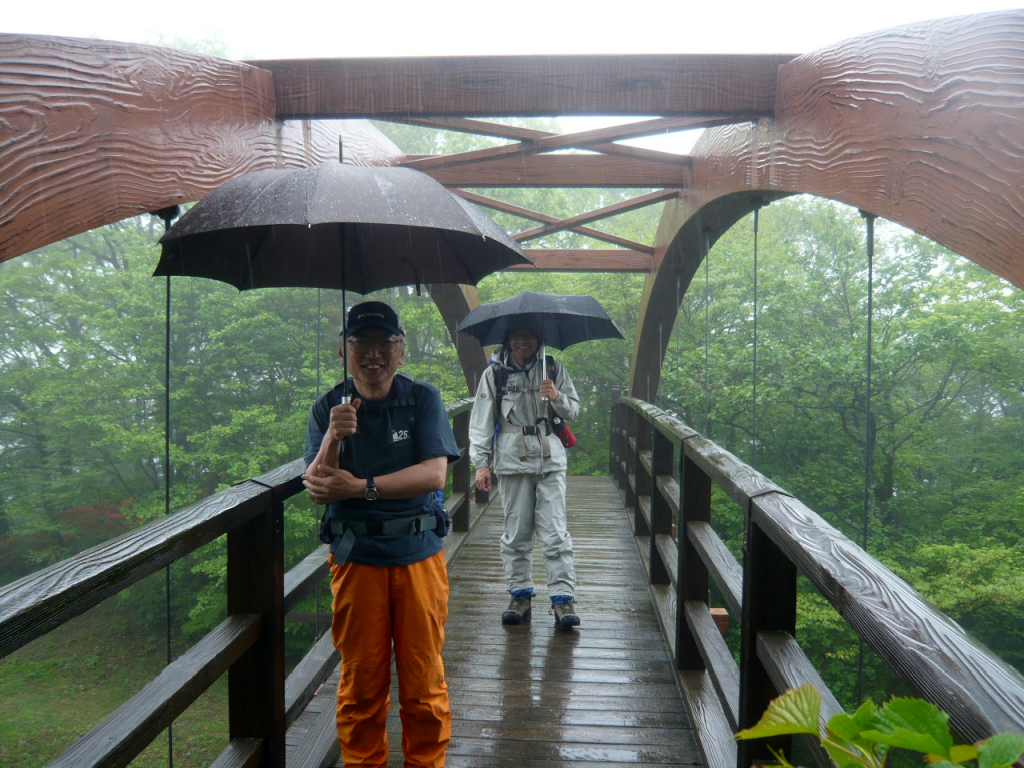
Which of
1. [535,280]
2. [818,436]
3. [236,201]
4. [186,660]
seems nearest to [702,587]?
[186,660]

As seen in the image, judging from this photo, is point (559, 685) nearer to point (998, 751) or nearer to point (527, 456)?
point (527, 456)

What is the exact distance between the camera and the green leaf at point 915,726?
0.39 m

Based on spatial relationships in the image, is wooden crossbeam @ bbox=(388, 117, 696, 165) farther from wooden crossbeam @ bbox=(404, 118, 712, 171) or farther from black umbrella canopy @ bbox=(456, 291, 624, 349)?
black umbrella canopy @ bbox=(456, 291, 624, 349)

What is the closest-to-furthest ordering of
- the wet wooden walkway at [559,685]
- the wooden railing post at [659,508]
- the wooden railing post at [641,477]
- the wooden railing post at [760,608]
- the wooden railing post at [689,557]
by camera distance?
the wooden railing post at [760,608] < the wet wooden walkway at [559,685] < the wooden railing post at [689,557] < the wooden railing post at [659,508] < the wooden railing post at [641,477]

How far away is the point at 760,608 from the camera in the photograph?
1473mm

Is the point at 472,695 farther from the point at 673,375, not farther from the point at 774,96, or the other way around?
the point at 673,375

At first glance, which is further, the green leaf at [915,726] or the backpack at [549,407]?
the backpack at [549,407]

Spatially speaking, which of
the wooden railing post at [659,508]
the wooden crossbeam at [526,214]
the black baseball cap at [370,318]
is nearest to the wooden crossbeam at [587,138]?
the wooden crossbeam at [526,214]

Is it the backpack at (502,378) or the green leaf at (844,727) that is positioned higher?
the backpack at (502,378)

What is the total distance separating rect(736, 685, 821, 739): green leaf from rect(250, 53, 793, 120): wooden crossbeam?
2492 mm

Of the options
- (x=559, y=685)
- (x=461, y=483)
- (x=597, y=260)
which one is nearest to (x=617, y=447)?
(x=597, y=260)

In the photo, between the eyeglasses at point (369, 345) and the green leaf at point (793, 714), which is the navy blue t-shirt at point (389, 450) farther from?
the green leaf at point (793, 714)

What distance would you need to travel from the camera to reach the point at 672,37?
692 cm

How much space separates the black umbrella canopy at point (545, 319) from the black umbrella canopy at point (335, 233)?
1039 millimetres
